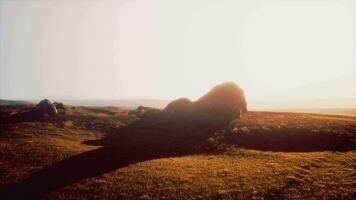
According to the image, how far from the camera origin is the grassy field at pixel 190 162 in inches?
1012

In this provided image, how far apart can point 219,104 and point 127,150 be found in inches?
1118

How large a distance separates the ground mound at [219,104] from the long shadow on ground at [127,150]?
4.69 meters

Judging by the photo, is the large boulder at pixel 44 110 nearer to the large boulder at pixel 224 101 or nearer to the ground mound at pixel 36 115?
the ground mound at pixel 36 115

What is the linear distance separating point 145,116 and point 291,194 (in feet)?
168

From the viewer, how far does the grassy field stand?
84.3 feet

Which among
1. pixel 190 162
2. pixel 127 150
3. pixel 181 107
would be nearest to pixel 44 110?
pixel 181 107

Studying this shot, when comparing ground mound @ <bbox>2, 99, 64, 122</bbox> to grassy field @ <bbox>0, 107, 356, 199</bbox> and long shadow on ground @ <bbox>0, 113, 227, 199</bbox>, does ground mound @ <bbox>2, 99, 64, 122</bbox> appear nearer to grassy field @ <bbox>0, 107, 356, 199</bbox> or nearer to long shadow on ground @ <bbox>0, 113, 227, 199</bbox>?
grassy field @ <bbox>0, 107, 356, 199</bbox>

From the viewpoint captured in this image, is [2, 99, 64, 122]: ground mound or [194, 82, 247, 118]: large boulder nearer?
[194, 82, 247, 118]: large boulder

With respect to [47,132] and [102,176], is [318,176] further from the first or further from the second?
[47,132]

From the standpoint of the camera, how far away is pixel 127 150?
143 feet

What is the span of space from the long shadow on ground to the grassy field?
15 cm

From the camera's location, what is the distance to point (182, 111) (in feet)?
225

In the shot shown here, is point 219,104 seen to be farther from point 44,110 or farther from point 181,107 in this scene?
point 44,110

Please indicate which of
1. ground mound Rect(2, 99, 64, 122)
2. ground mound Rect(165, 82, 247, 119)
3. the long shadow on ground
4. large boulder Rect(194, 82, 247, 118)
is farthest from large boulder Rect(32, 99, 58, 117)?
large boulder Rect(194, 82, 247, 118)
